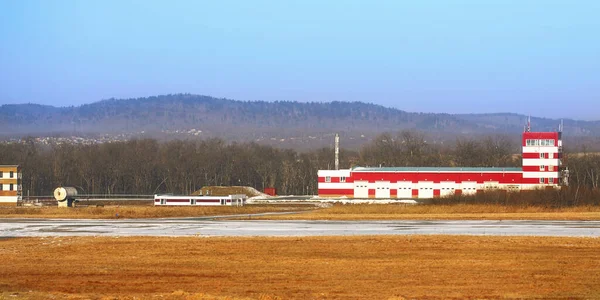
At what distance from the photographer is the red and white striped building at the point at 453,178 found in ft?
318

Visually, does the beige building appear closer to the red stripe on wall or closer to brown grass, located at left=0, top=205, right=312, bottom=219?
brown grass, located at left=0, top=205, right=312, bottom=219

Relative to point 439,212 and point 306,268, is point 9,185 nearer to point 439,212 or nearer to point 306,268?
point 439,212

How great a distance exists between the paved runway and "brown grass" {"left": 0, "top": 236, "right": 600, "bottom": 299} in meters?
5.02

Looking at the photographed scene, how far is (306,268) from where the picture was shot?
29.4 meters

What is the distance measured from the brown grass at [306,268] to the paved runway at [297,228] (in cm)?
502

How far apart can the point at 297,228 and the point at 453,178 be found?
52.5m

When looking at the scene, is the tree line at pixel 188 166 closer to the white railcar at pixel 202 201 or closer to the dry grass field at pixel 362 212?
the white railcar at pixel 202 201

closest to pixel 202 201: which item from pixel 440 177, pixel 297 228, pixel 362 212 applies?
pixel 362 212

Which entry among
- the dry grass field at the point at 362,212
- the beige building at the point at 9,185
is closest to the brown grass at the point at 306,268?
the dry grass field at the point at 362,212

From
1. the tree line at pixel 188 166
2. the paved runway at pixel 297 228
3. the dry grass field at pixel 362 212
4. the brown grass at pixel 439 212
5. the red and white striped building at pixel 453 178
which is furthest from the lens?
the tree line at pixel 188 166

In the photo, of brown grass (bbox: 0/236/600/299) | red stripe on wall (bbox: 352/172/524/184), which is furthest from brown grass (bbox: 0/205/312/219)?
brown grass (bbox: 0/236/600/299)

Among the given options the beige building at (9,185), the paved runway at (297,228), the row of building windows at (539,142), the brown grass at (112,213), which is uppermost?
the row of building windows at (539,142)

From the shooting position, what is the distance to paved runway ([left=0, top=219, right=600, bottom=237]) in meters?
45.2

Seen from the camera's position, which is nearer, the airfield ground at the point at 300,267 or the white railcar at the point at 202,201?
the airfield ground at the point at 300,267
